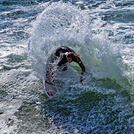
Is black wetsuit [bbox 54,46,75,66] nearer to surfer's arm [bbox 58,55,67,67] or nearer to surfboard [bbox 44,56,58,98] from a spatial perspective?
surfer's arm [bbox 58,55,67,67]

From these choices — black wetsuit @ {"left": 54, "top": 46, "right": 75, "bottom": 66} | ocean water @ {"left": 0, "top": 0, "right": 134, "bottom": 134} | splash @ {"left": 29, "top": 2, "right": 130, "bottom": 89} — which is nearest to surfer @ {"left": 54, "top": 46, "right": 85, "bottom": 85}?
black wetsuit @ {"left": 54, "top": 46, "right": 75, "bottom": 66}

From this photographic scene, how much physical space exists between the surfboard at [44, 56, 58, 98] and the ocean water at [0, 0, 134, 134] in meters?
0.17

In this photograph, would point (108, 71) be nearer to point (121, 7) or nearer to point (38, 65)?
point (38, 65)

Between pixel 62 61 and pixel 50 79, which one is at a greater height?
pixel 62 61

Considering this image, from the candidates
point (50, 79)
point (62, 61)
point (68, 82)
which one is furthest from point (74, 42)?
point (50, 79)

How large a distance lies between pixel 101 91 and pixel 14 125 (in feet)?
8.34

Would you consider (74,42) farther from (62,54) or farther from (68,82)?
(68,82)

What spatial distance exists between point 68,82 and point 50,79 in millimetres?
663

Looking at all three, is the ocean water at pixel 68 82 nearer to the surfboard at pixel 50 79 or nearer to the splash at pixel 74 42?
the splash at pixel 74 42

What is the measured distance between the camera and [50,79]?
16.6 ft

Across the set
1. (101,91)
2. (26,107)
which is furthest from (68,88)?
(26,107)

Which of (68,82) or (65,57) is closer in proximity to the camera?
(65,57)

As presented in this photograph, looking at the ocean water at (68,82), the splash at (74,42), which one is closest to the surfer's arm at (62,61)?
the ocean water at (68,82)

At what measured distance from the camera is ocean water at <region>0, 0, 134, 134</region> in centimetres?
406
